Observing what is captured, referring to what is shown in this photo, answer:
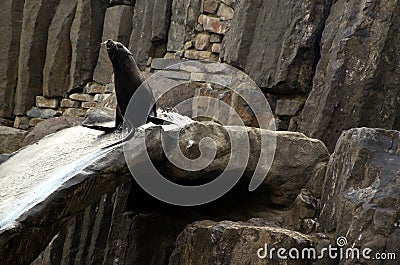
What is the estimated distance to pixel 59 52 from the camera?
10000 millimetres

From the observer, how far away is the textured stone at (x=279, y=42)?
250 inches

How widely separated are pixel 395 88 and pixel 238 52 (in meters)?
1.81

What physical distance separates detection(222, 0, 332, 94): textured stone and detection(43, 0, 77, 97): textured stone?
12.0 feet

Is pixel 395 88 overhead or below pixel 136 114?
overhead

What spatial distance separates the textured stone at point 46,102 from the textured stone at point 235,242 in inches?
239

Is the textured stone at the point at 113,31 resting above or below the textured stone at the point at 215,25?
Result: below

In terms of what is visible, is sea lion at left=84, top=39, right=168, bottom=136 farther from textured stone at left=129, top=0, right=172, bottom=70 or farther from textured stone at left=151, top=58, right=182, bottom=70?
textured stone at left=129, top=0, right=172, bottom=70

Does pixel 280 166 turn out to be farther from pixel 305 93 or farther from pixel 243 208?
pixel 305 93

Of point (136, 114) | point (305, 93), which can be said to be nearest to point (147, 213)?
point (136, 114)

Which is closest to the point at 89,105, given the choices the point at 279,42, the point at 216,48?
the point at 216,48

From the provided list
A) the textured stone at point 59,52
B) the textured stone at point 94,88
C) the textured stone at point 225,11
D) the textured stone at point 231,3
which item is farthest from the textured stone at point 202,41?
the textured stone at point 59,52

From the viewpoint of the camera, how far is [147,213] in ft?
15.9

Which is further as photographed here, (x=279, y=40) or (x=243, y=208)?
(x=279, y=40)

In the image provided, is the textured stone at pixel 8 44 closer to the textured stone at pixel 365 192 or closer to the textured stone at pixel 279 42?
the textured stone at pixel 279 42
